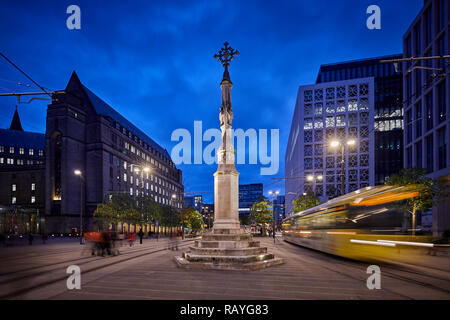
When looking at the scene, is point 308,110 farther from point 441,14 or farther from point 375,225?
point 375,225

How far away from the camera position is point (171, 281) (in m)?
8.97

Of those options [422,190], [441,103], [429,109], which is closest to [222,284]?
[422,190]

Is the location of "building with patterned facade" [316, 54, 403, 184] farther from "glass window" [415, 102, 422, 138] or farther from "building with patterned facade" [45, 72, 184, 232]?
"building with patterned facade" [45, 72, 184, 232]

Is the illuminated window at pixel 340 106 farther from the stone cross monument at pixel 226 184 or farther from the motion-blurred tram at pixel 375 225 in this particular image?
the stone cross monument at pixel 226 184

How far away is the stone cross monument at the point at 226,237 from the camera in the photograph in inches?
455

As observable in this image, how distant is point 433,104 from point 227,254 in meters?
38.8

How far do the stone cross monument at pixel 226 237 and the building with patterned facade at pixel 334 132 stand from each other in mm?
55809

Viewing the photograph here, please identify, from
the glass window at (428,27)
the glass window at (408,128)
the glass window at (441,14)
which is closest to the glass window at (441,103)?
the glass window at (441,14)

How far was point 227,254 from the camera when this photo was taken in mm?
12328

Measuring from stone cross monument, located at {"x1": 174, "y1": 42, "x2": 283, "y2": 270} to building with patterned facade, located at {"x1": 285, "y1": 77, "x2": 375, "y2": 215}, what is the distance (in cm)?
5581

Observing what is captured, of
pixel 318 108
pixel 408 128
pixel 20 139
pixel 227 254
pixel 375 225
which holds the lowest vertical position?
pixel 227 254
